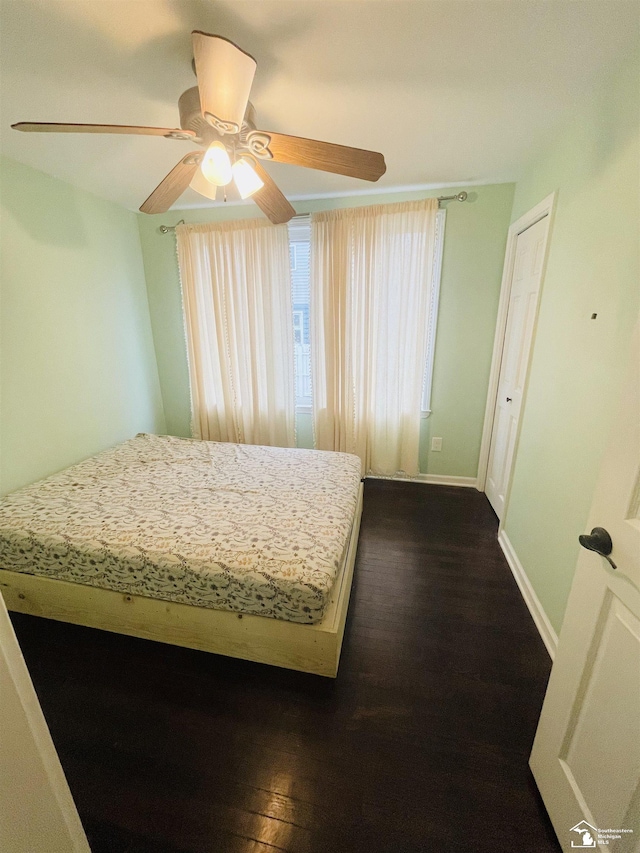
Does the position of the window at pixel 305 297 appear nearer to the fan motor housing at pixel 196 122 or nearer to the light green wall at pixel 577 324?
the light green wall at pixel 577 324

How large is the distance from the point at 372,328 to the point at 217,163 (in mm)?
1810

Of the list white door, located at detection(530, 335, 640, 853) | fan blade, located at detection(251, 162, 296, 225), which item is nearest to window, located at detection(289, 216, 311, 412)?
fan blade, located at detection(251, 162, 296, 225)

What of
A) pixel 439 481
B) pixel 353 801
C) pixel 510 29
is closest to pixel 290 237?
pixel 510 29

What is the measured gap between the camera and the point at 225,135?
4.10 feet

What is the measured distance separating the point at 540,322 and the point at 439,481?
171 centimetres

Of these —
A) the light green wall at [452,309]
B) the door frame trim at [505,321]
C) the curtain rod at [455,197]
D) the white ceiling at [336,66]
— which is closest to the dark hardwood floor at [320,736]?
the door frame trim at [505,321]

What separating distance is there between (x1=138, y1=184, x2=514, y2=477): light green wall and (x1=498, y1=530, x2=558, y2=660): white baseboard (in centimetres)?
97

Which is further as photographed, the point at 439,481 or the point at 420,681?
the point at 439,481

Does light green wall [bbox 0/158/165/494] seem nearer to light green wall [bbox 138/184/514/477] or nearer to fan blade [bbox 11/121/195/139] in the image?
light green wall [bbox 138/184/514/477]

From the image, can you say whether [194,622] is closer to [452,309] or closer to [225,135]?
[225,135]

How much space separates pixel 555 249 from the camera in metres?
1.78

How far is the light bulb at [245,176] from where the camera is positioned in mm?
1346

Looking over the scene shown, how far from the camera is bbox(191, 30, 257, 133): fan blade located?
3.15 feet

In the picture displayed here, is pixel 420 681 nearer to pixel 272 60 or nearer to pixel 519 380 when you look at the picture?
pixel 519 380
